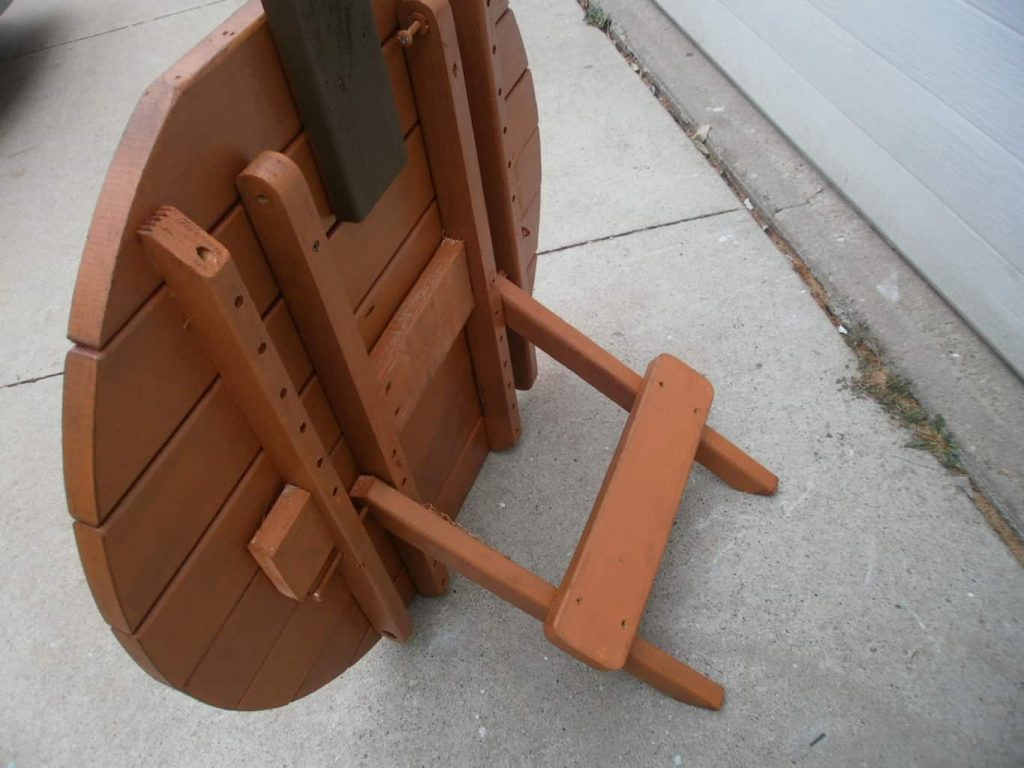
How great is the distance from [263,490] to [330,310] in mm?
286

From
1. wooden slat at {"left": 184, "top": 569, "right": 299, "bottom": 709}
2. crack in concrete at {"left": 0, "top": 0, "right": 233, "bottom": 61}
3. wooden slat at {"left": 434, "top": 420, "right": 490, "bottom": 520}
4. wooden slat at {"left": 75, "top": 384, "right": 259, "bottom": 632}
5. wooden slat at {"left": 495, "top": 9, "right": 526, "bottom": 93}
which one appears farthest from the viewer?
crack in concrete at {"left": 0, "top": 0, "right": 233, "bottom": 61}

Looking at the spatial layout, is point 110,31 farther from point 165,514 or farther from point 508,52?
point 165,514

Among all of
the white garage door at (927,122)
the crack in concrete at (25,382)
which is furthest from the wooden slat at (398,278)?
the crack in concrete at (25,382)

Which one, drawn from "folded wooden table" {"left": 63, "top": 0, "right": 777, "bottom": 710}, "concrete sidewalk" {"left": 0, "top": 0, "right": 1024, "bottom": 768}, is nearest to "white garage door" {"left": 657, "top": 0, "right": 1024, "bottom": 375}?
"concrete sidewalk" {"left": 0, "top": 0, "right": 1024, "bottom": 768}

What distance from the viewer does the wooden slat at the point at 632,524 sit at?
138cm

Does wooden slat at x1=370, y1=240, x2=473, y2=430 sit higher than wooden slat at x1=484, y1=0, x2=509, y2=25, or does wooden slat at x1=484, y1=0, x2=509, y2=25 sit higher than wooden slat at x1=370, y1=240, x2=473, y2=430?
wooden slat at x1=484, y1=0, x2=509, y2=25

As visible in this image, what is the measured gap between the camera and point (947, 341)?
214 centimetres

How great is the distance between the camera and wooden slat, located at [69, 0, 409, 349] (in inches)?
30.6

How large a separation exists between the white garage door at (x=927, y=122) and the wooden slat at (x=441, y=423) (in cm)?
143

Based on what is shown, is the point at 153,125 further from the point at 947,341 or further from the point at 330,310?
the point at 947,341

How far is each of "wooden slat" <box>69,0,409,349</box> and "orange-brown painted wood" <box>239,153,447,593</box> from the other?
1.8 inches

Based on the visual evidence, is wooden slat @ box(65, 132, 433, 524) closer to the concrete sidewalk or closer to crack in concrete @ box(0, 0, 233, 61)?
the concrete sidewalk

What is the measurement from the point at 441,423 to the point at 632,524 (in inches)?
19.0

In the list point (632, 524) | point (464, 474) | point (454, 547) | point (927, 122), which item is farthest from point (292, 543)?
point (927, 122)
